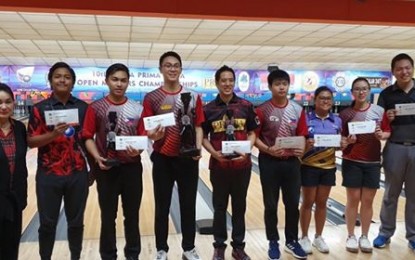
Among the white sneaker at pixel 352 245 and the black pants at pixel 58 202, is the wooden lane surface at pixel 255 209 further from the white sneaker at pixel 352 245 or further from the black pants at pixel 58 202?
the black pants at pixel 58 202

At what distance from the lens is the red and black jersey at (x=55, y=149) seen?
2.24m

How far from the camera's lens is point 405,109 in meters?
2.80

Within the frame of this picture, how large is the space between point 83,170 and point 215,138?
79 cm

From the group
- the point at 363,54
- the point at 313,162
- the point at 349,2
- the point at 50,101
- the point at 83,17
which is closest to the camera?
the point at 50,101

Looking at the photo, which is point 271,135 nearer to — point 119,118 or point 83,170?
point 119,118

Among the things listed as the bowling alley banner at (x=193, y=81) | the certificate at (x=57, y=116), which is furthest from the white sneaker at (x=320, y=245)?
the bowling alley banner at (x=193, y=81)

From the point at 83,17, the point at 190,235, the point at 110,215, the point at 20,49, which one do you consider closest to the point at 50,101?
the point at 110,215

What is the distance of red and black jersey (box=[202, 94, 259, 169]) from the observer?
2564 millimetres

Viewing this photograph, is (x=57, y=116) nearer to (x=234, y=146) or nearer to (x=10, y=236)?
(x=10, y=236)

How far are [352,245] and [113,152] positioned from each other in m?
1.72

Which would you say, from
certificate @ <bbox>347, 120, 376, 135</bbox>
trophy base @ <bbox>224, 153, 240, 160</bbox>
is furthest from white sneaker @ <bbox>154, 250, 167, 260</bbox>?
certificate @ <bbox>347, 120, 376, 135</bbox>

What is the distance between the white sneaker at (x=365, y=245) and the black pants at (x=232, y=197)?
0.85m

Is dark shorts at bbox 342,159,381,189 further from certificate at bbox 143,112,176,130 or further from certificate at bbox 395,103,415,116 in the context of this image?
certificate at bbox 143,112,176,130

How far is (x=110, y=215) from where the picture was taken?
7.93 ft
